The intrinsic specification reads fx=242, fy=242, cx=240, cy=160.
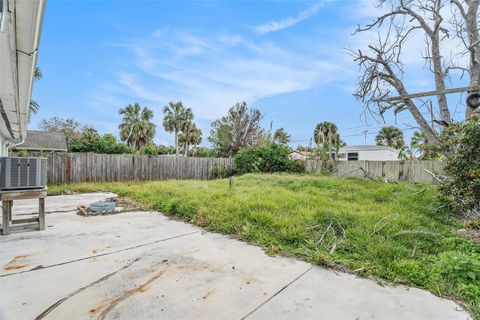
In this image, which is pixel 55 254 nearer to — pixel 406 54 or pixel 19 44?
pixel 19 44

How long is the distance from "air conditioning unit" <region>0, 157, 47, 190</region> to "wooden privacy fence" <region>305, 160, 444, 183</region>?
28.6 feet

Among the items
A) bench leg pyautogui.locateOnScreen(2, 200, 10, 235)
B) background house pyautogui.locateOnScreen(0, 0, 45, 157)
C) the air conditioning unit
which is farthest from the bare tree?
bench leg pyautogui.locateOnScreen(2, 200, 10, 235)

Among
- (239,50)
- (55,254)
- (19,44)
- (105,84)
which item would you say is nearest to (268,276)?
(55,254)

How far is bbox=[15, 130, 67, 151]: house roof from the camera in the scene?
16281 millimetres

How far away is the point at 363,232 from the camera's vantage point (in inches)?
122

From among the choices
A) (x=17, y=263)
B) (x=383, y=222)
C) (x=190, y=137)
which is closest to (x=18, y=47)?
(x=17, y=263)

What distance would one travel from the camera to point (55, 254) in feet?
8.44

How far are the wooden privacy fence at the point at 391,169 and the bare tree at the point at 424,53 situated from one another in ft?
4.17

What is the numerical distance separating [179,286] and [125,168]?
353 inches

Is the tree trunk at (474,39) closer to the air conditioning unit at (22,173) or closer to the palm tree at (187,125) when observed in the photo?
the air conditioning unit at (22,173)

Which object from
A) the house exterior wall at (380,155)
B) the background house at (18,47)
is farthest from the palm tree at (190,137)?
the background house at (18,47)

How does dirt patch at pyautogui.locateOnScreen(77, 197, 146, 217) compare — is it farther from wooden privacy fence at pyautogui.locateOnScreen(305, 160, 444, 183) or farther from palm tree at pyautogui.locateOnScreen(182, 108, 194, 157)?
palm tree at pyautogui.locateOnScreen(182, 108, 194, 157)

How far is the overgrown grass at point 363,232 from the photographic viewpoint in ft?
7.21

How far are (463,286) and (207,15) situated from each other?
6.54m
